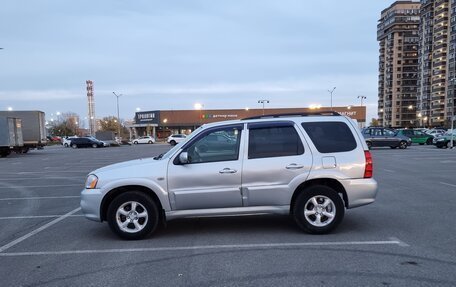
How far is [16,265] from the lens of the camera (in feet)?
15.8

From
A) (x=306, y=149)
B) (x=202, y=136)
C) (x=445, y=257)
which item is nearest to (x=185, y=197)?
(x=202, y=136)

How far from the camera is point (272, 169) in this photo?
19.1 feet

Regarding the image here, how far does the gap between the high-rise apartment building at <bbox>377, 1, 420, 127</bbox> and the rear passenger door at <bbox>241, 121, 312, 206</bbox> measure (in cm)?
14827

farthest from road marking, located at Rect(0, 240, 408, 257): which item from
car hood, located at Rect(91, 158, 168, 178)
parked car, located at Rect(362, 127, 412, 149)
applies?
parked car, located at Rect(362, 127, 412, 149)

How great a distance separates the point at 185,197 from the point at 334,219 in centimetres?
232

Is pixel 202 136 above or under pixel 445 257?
above

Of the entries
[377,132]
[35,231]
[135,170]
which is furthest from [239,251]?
[377,132]

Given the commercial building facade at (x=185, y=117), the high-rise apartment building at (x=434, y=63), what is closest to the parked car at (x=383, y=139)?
the commercial building facade at (x=185, y=117)

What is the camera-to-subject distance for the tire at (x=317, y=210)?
19.3 ft

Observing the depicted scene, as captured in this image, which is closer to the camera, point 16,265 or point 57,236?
point 16,265

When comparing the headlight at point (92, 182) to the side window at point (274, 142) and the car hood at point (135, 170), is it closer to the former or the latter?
the car hood at point (135, 170)

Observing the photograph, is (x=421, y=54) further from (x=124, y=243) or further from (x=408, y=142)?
(x=124, y=243)

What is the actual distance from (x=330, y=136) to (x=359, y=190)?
3.15 ft

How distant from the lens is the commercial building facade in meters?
77.6
